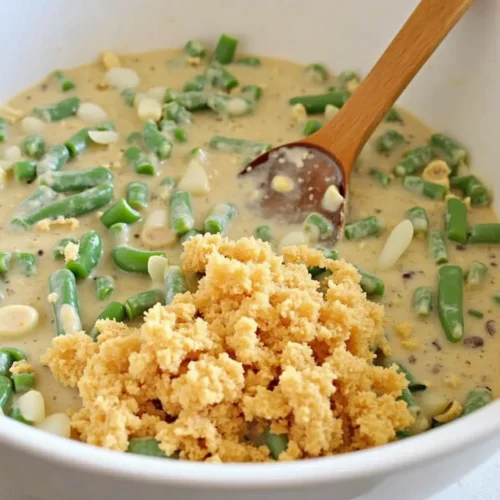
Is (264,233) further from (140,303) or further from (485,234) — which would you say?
(485,234)

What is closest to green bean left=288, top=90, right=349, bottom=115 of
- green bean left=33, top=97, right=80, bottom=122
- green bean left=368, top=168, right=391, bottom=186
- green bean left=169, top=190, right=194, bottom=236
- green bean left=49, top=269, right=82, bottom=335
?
green bean left=368, top=168, right=391, bottom=186

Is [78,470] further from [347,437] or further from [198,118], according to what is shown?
[198,118]

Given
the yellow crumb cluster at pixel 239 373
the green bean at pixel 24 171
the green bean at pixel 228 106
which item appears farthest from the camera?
the green bean at pixel 228 106

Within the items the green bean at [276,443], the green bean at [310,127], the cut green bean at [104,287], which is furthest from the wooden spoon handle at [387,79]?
the green bean at [276,443]

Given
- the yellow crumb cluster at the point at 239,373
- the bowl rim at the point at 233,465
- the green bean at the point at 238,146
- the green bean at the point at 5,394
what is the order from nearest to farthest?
the bowl rim at the point at 233,465, the yellow crumb cluster at the point at 239,373, the green bean at the point at 5,394, the green bean at the point at 238,146

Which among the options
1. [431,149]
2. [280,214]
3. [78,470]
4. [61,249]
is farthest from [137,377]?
[431,149]

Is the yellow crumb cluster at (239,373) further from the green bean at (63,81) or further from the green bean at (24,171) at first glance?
the green bean at (63,81)

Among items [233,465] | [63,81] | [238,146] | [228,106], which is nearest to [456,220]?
[238,146]
